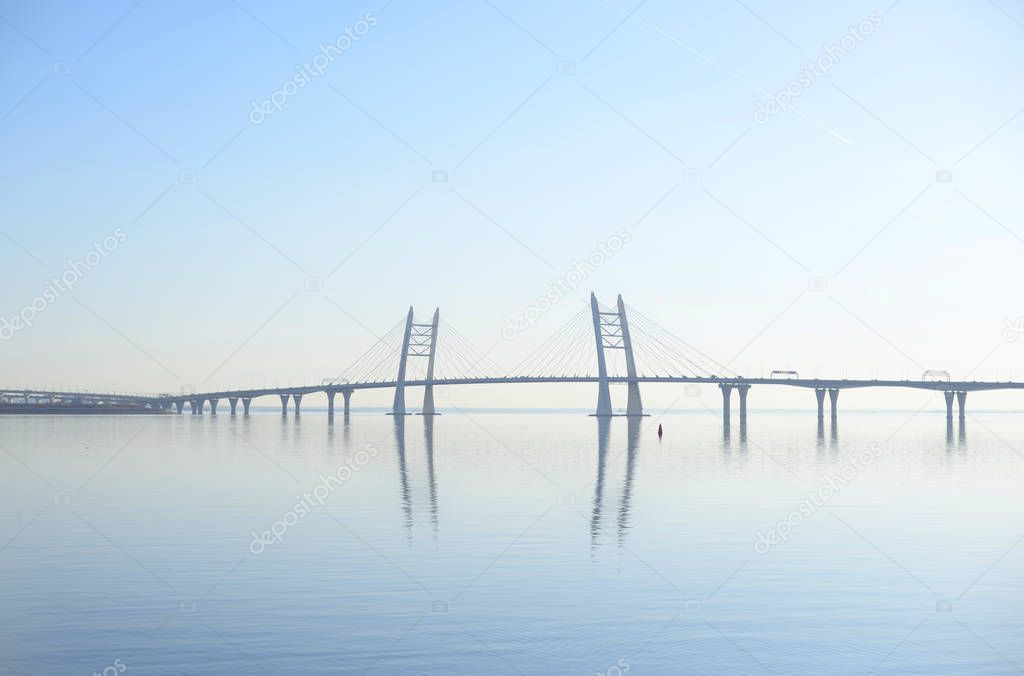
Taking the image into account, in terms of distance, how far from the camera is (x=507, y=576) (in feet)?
73.8

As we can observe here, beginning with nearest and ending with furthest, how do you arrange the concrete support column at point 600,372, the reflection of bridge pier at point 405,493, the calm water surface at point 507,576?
the calm water surface at point 507,576, the reflection of bridge pier at point 405,493, the concrete support column at point 600,372

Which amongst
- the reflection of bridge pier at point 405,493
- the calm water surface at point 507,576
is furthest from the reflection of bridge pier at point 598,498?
the reflection of bridge pier at point 405,493

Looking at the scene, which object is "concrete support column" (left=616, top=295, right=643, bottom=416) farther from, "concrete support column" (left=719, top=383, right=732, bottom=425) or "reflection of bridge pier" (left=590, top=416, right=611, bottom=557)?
"reflection of bridge pier" (left=590, top=416, right=611, bottom=557)

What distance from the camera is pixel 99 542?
88.2 feet

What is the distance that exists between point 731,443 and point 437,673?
8003 centimetres

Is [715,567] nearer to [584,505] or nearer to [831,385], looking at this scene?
[584,505]

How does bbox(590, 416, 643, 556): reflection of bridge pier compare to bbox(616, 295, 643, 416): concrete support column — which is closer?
bbox(590, 416, 643, 556): reflection of bridge pier

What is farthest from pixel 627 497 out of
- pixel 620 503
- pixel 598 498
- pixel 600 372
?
pixel 600 372

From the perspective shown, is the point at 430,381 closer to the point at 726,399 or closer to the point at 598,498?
the point at 726,399

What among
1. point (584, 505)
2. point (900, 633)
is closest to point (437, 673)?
point (900, 633)

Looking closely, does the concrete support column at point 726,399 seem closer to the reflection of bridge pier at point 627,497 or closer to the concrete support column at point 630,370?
the concrete support column at point 630,370

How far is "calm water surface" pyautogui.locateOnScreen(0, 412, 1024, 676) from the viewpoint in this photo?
16.2 meters

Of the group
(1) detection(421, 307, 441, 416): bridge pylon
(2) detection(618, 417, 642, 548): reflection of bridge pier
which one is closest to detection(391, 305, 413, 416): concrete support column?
(1) detection(421, 307, 441, 416): bridge pylon

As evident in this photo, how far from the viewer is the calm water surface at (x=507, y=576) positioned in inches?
637
